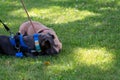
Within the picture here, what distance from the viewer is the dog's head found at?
5.80 m

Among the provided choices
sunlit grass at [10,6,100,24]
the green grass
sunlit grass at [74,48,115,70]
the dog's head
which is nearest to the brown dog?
the dog's head

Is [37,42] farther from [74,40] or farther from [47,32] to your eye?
[74,40]

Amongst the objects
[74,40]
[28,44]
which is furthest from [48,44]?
[74,40]

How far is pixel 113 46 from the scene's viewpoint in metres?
6.38

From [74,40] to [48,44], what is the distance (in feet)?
3.30

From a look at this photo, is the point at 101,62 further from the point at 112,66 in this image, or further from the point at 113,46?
the point at 113,46

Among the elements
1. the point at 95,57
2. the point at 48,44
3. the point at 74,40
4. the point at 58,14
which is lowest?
the point at 58,14

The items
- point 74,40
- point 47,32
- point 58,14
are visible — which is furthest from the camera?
point 58,14

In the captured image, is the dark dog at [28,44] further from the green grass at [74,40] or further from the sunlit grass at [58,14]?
the sunlit grass at [58,14]

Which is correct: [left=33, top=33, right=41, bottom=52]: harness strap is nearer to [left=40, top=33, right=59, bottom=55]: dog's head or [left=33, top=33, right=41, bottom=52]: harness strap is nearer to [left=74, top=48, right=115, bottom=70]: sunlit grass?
[left=40, top=33, right=59, bottom=55]: dog's head

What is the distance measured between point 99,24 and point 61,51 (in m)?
2.01

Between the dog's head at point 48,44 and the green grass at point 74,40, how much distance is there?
109mm

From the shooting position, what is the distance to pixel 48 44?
5.86 m

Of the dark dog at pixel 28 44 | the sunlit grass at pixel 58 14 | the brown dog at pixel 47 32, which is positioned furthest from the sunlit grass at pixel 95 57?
the sunlit grass at pixel 58 14
